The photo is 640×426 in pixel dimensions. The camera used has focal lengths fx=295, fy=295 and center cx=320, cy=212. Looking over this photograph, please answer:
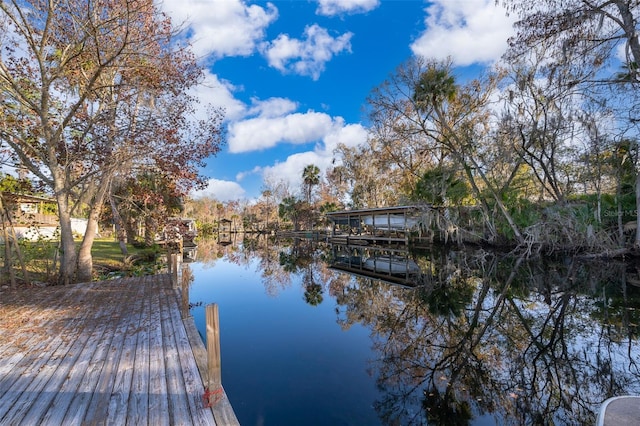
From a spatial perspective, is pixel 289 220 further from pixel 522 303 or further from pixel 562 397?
pixel 562 397

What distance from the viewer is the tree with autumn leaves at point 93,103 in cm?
673

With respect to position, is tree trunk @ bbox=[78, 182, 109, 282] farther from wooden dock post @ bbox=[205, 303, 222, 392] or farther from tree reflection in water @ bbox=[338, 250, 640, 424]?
wooden dock post @ bbox=[205, 303, 222, 392]

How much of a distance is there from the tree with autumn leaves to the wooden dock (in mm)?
3485

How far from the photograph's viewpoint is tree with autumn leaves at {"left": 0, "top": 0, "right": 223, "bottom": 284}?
6730 millimetres

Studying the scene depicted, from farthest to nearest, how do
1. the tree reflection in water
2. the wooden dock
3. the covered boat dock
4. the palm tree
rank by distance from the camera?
the palm tree < the covered boat dock < the tree reflection in water < the wooden dock

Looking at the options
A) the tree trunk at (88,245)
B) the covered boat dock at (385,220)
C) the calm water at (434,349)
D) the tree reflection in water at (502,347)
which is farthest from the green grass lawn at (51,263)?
the covered boat dock at (385,220)

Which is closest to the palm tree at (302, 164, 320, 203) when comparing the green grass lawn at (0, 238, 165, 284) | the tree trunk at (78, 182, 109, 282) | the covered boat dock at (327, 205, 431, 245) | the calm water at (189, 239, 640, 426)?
the covered boat dock at (327, 205, 431, 245)

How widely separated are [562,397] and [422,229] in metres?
18.9

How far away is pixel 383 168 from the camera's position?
29984 mm

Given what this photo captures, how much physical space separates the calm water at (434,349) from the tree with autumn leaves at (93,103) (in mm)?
4372

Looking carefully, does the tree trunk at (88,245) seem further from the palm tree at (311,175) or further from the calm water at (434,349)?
the palm tree at (311,175)

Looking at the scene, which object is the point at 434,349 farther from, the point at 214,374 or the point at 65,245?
the point at 65,245

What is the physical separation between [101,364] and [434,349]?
4982mm

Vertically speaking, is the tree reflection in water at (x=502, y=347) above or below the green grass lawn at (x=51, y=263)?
below
